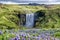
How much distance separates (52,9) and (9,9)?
25.5 inches

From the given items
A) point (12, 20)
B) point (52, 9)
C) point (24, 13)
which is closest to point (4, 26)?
point (12, 20)

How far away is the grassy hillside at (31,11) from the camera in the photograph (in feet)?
8.75

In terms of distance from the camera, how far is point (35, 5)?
2809 millimetres

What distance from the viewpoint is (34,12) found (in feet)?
9.04

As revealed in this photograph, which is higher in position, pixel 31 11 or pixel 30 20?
pixel 31 11

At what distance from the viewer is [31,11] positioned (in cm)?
275

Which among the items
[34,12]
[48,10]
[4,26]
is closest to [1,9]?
[4,26]

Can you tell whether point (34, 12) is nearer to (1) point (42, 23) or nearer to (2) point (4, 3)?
(1) point (42, 23)

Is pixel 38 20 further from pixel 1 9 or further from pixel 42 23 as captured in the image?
pixel 1 9

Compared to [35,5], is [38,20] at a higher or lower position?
lower

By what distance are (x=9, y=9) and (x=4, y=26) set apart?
1.00ft

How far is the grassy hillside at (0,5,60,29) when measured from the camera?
2667mm

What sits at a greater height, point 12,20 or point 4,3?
point 4,3

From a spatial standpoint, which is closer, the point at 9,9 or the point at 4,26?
the point at 4,26
